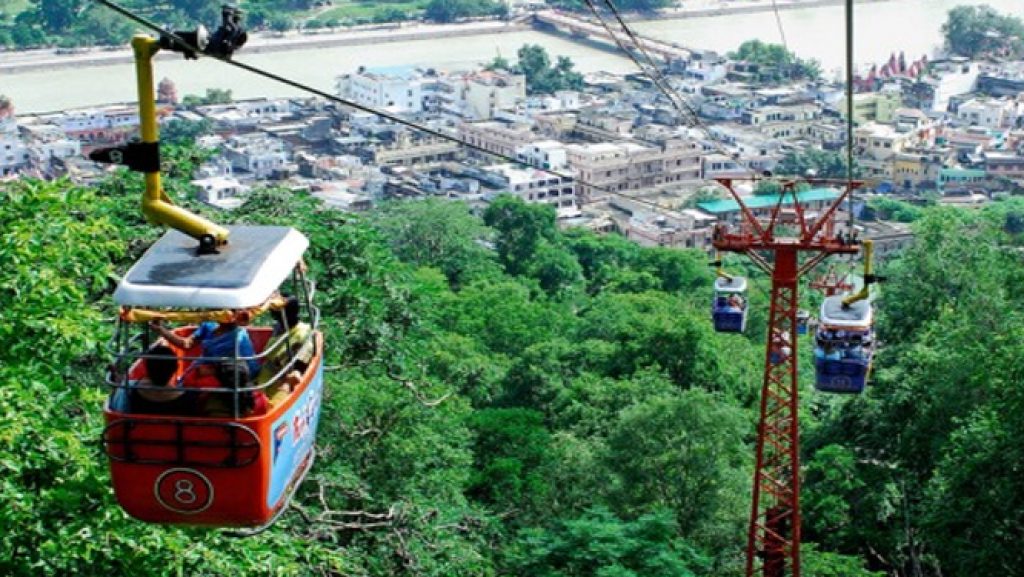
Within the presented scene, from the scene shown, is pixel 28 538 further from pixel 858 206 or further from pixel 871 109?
pixel 871 109

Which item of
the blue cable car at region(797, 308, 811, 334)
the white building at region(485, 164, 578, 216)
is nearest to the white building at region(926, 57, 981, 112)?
the white building at region(485, 164, 578, 216)

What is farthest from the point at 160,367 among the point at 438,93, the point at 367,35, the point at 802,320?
the point at 367,35

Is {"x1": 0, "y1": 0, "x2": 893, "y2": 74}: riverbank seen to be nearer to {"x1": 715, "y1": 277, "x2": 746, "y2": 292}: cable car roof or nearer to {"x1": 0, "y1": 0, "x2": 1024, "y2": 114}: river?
{"x1": 0, "y1": 0, "x2": 1024, "y2": 114}: river

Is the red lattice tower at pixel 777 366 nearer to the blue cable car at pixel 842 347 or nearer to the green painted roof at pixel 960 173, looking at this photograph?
the blue cable car at pixel 842 347

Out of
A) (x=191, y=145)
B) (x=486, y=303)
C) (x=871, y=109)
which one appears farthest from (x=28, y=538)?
(x=871, y=109)

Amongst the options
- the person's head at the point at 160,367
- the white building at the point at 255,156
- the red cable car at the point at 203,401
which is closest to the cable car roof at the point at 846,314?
the red cable car at the point at 203,401

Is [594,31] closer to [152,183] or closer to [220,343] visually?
[220,343]
